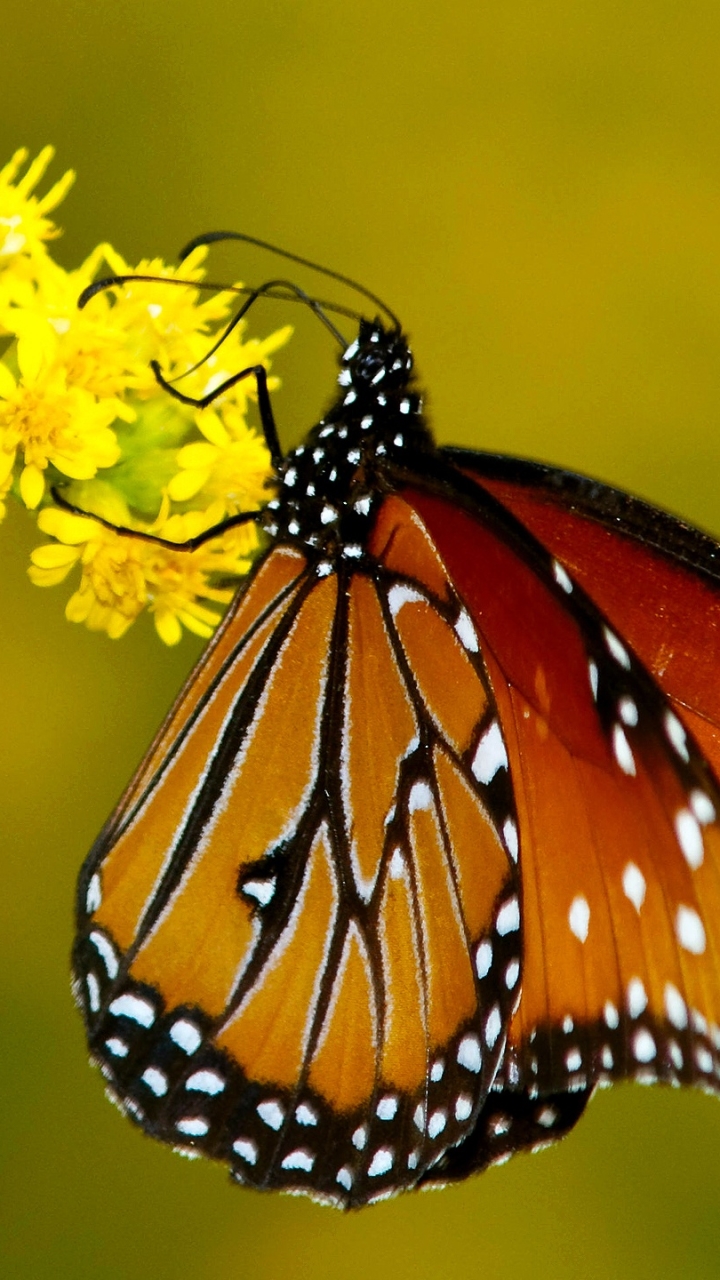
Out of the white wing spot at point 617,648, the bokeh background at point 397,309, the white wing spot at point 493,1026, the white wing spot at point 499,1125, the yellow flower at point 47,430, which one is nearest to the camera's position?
the white wing spot at point 617,648

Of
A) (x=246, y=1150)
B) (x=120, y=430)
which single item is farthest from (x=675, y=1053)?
(x=120, y=430)

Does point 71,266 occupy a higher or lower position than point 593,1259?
higher

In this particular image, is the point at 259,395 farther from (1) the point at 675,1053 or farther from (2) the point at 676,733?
(1) the point at 675,1053

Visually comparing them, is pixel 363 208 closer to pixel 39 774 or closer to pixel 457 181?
pixel 457 181

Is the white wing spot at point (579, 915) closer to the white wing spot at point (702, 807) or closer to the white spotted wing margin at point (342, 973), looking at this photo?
the white spotted wing margin at point (342, 973)

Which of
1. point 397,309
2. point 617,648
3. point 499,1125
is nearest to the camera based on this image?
point 617,648

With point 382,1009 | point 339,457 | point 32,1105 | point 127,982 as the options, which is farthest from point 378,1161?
point 32,1105

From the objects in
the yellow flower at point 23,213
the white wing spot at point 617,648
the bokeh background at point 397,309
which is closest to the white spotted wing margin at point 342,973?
the white wing spot at point 617,648
